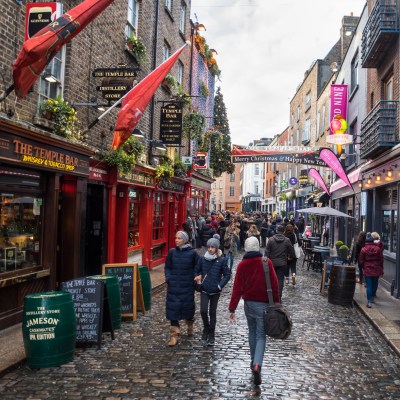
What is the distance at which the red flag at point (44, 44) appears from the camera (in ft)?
20.2

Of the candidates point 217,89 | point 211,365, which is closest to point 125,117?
point 211,365

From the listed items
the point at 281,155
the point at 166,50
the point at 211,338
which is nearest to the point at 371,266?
the point at 211,338

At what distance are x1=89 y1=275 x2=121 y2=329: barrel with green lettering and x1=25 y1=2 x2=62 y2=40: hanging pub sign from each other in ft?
13.3

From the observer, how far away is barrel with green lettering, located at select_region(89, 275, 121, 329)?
300 inches

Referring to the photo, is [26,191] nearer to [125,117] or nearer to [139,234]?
[125,117]

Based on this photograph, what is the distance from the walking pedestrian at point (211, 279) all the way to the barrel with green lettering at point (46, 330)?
7.06 ft

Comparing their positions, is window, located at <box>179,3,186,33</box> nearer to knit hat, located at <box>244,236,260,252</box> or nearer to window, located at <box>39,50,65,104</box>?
window, located at <box>39,50,65,104</box>

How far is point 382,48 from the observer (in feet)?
44.3

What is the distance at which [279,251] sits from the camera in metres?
10.5

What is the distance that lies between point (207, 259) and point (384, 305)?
540 cm

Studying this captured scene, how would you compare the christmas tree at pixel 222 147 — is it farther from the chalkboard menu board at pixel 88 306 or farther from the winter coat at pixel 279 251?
the chalkboard menu board at pixel 88 306

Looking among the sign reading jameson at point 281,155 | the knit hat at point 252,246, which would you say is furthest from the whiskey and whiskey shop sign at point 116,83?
the sign reading jameson at point 281,155

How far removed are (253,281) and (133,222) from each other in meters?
9.42

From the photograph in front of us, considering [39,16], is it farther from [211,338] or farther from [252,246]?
[211,338]
